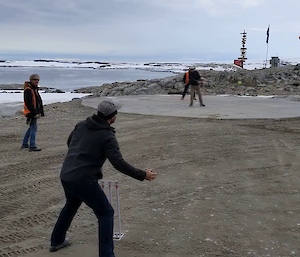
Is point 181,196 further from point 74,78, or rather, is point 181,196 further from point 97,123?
point 74,78

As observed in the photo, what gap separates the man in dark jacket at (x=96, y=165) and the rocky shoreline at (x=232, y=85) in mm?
18505

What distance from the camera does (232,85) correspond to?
23.8m

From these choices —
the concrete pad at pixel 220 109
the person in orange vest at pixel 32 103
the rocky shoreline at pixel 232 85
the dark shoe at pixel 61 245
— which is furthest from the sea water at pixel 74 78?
the dark shoe at pixel 61 245

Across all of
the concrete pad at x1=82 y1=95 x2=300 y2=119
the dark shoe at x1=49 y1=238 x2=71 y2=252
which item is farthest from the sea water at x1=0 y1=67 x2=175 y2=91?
the dark shoe at x1=49 y1=238 x2=71 y2=252

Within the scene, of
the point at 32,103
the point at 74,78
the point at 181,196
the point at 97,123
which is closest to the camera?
the point at 97,123

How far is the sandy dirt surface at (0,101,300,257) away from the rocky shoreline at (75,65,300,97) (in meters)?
12.5

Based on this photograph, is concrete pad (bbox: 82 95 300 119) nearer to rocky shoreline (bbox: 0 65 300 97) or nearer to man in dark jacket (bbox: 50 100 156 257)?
rocky shoreline (bbox: 0 65 300 97)

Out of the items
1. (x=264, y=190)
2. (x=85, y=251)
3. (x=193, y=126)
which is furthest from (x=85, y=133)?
(x=193, y=126)

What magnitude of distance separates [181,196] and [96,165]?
2.52m

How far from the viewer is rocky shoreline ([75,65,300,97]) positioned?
73.4 feet

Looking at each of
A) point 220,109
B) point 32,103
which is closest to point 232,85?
point 220,109

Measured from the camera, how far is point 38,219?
4945mm

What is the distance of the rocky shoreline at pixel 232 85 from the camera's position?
2236 centimetres

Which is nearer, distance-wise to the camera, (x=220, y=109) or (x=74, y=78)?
(x=220, y=109)
